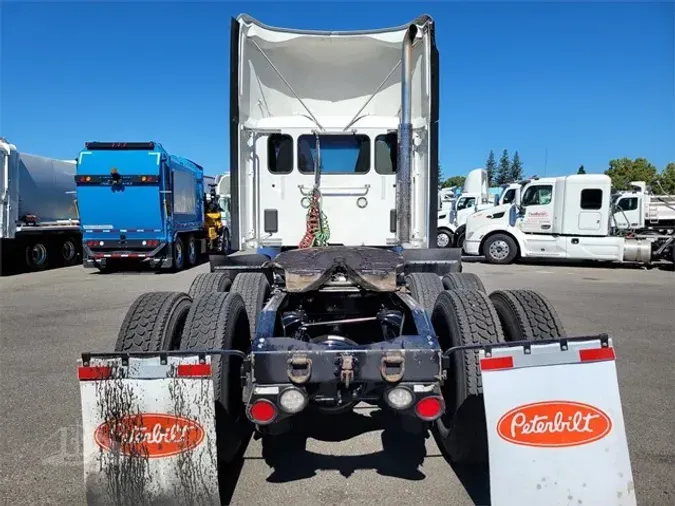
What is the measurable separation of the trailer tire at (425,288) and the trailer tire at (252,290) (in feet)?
4.42

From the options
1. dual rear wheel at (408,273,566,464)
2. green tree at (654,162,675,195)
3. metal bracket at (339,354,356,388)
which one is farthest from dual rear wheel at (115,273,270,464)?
green tree at (654,162,675,195)

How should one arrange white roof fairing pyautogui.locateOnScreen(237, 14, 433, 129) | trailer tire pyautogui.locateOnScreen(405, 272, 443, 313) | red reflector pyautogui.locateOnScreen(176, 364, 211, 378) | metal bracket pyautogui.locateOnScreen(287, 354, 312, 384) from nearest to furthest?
red reflector pyautogui.locateOnScreen(176, 364, 211, 378)
metal bracket pyautogui.locateOnScreen(287, 354, 312, 384)
trailer tire pyautogui.locateOnScreen(405, 272, 443, 313)
white roof fairing pyautogui.locateOnScreen(237, 14, 433, 129)

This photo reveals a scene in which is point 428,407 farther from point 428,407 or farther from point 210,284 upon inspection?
point 210,284

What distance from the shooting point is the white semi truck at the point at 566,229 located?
628 inches

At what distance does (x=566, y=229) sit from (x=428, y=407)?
1512 cm

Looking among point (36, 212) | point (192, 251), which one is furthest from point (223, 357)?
point (36, 212)

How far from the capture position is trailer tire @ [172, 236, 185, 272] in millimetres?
15352

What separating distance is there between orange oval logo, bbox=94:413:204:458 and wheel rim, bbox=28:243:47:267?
15065mm

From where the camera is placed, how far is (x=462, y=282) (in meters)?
4.73

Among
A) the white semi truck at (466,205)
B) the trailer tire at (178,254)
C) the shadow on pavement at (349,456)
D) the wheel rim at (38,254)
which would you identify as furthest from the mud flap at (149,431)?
the white semi truck at (466,205)

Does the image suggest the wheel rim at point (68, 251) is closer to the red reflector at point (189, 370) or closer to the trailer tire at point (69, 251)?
the trailer tire at point (69, 251)

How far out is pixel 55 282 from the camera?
13.0 metres

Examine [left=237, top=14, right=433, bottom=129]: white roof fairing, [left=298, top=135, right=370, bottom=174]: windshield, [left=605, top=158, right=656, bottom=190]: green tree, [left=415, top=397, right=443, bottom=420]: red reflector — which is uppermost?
[left=605, top=158, right=656, bottom=190]: green tree

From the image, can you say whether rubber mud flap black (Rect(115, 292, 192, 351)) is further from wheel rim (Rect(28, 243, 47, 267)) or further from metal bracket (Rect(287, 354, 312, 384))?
wheel rim (Rect(28, 243, 47, 267))
